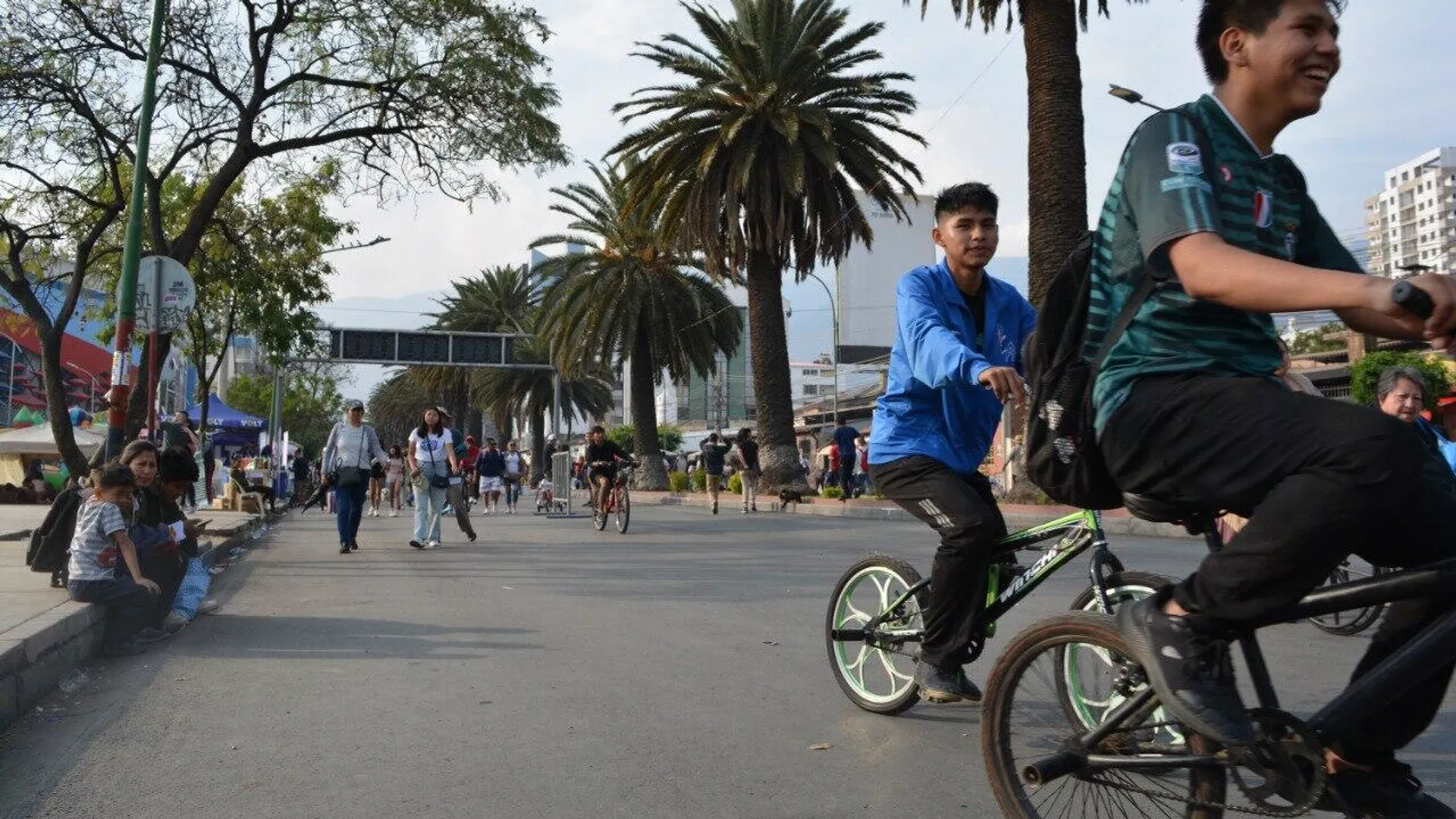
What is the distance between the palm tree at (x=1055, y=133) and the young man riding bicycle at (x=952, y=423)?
14.4 metres

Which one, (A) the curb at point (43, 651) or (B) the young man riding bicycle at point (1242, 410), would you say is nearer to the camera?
(B) the young man riding bicycle at point (1242, 410)

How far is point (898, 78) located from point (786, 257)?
4.47 meters

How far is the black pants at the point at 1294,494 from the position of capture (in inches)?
87.7

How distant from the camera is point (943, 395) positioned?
4500 mm

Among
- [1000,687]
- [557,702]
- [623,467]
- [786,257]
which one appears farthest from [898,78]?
[1000,687]

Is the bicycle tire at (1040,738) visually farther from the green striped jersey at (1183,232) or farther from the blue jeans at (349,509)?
the blue jeans at (349,509)

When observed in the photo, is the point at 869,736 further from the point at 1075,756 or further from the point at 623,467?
the point at 623,467

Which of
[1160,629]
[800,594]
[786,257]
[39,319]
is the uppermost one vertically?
[786,257]

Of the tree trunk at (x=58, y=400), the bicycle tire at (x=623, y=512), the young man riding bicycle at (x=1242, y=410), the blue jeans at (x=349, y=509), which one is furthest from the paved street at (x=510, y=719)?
→ the bicycle tire at (x=623, y=512)

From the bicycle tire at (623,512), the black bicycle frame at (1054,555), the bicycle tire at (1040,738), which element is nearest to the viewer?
the bicycle tire at (1040,738)

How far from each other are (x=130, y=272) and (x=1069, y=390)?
38.2ft

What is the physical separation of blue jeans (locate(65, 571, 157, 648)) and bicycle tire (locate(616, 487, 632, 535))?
1034 cm

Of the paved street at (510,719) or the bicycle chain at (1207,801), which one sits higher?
the bicycle chain at (1207,801)

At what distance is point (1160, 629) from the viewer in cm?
248
